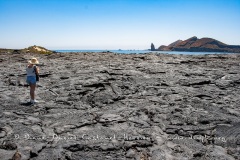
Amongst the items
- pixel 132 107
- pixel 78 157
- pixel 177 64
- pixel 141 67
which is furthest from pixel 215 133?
pixel 177 64

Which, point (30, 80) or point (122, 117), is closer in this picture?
point (122, 117)

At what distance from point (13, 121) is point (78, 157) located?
375 cm

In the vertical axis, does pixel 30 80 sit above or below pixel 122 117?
above

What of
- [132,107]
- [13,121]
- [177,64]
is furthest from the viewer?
[177,64]

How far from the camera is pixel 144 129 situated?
838cm

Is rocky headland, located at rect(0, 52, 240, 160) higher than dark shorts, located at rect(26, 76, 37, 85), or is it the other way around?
dark shorts, located at rect(26, 76, 37, 85)

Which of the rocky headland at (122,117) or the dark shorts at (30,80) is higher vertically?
the dark shorts at (30,80)

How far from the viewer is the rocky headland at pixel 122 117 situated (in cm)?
698

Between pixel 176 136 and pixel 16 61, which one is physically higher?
pixel 16 61

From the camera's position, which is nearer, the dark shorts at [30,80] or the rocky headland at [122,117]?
the rocky headland at [122,117]

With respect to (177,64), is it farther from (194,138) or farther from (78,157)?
(78,157)

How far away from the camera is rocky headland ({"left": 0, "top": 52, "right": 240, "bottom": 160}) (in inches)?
275

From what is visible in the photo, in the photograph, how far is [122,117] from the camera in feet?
30.8

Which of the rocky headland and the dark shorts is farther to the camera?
the dark shorts
